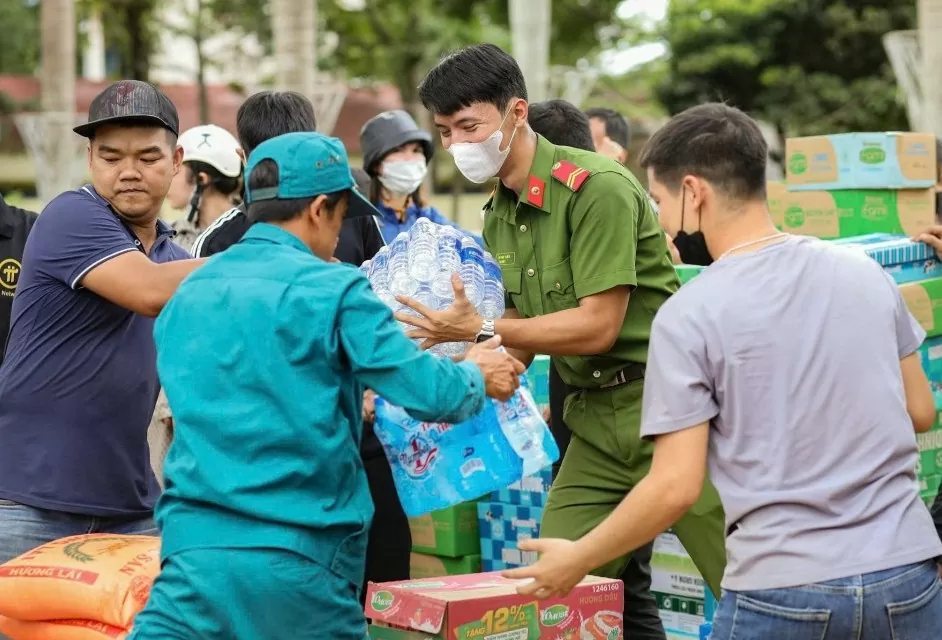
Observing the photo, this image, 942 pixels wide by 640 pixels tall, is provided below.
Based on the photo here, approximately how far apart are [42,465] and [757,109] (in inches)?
868

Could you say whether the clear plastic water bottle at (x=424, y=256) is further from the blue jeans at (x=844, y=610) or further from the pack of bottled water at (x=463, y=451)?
the blue jeans at (x=844, y=610)

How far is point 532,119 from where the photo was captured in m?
5.30

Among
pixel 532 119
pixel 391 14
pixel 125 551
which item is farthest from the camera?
pixel 391 14

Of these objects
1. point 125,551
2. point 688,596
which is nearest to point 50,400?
point 125,551

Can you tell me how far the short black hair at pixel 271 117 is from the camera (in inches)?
190

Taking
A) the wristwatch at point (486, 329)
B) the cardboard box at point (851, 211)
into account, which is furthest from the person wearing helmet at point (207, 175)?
the cardboard box at point (851, 211)

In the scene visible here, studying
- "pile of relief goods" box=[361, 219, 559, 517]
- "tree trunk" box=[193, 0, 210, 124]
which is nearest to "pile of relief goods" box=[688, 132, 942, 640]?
"pile of relief goods" box=[361, 219, 559, 517]

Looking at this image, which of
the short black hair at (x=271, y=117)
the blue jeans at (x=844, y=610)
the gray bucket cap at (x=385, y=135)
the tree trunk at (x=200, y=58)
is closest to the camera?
the blue jeans at (x=844, y=610)

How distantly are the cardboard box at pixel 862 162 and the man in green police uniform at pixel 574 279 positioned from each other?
2832 millimetres

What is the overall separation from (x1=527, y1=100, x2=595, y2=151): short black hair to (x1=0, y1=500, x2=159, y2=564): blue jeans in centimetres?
238

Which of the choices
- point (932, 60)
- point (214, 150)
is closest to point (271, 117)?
point (214, 150)

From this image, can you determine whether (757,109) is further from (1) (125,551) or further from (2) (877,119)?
(1) (125,551)

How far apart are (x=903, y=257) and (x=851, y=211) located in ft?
3.40

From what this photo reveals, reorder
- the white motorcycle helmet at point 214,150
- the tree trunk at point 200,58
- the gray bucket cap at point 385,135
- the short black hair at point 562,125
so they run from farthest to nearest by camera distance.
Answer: the tree trunk at point 200,58 → the gray bucket cap at point 385,135 → the white motorcycle helmet at point 214,150 → the short black hair at point 562,125
